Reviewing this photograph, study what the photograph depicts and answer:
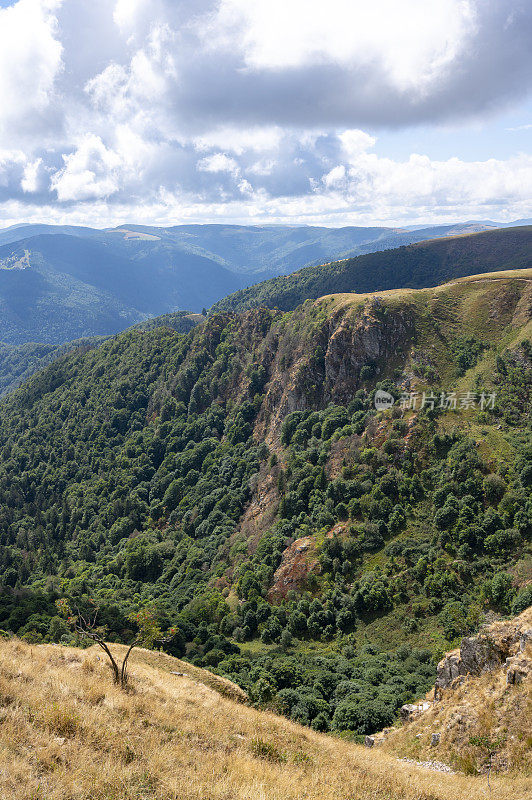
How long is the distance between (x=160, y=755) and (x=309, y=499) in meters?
65.2

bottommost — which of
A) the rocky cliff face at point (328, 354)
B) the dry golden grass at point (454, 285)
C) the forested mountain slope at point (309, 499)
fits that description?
A: the forested mountain slope at point (309, 499)

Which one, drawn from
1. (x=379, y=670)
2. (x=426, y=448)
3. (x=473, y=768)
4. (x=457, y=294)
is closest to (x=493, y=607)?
(x=379, y=670)

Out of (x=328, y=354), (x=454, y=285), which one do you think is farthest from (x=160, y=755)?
(x=454, y=285)

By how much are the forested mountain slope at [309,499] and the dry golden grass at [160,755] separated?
14.8 metres

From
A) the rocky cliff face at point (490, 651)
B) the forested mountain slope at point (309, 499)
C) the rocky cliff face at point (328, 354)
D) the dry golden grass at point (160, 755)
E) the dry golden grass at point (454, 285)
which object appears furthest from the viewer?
the dry golden grass at point (454, 285)

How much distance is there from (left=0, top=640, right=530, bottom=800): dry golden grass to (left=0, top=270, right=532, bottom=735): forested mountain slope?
14808mm

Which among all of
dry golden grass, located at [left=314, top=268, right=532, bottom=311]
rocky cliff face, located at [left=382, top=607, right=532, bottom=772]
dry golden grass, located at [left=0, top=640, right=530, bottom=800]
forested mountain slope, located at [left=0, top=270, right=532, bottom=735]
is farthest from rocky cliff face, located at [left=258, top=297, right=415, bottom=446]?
dry golden grass, located at [left=0, top=640, right=530, bottom=800]

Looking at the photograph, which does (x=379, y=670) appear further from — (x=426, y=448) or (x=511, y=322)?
(x=511, y=322)

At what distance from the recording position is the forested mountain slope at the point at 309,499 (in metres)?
49.1

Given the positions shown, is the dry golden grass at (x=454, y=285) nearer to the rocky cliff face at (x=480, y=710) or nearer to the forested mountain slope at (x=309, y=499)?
the forested mountain slope at (x=309, y=499)

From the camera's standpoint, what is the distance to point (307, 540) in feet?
226

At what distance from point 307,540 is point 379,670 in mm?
29018

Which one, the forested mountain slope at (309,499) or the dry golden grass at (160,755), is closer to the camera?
the dry golden grass at (160,755)

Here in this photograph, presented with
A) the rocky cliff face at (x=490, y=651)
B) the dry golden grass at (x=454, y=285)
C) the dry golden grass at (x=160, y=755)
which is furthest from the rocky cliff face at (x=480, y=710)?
the dry golden grass at (x=454, y=285)
